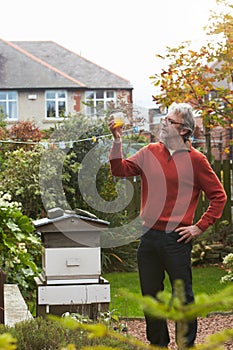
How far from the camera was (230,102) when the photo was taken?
9.17m

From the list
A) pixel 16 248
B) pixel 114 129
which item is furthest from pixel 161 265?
pixel 16 248

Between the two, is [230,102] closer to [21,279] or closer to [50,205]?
[50,205]

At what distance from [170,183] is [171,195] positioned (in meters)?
0.07

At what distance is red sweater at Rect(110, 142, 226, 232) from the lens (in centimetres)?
406

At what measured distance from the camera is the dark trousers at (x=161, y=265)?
13.3 feet

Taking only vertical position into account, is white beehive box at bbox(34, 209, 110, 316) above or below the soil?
above

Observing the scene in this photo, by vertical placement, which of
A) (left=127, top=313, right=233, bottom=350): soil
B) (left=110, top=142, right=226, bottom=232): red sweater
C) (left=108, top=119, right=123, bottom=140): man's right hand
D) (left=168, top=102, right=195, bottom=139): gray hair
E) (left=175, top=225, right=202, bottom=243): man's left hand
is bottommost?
(left=127, top=313, right=233, bottom=350): soil

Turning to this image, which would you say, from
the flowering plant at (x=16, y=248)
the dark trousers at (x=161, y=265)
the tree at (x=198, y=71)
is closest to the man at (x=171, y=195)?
Answer: the dark trousers at (x=161, y=265)

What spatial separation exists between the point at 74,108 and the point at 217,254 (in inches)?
995

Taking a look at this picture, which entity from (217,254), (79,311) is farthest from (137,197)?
(79,311)

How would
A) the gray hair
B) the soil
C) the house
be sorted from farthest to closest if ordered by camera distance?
1. the house
2. the soil
3. the gray hair

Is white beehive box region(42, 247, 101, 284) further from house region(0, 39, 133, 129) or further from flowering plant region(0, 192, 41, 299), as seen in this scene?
house region(0, 39, 133, 129)

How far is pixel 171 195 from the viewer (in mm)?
4051

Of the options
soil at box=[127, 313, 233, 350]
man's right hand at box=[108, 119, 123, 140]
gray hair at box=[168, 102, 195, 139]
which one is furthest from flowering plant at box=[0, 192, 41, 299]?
gray hair at box=[168, 102, 195, 139]
